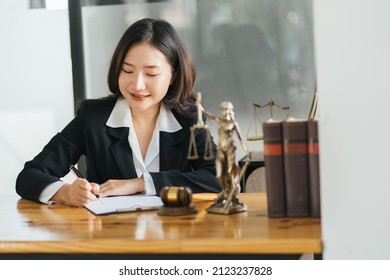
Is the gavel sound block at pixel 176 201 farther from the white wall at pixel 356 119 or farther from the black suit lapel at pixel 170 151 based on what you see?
the black suit lapel at pixel 170 151

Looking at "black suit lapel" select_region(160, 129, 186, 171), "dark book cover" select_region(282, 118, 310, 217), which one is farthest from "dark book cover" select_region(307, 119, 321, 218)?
"black suit lapel" select_region(160, 129, 186, 171)

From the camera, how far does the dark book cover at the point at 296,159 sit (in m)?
1.92

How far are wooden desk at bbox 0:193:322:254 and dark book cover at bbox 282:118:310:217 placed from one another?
0.08 meters

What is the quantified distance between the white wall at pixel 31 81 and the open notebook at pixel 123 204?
119 inches

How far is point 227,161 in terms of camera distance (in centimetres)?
200

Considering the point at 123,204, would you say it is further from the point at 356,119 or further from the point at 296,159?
the point at 356,119

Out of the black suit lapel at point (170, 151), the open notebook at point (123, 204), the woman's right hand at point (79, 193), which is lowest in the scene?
the open notebook at point (123, 204)

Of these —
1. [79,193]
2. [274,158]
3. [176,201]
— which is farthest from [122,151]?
[274,158]


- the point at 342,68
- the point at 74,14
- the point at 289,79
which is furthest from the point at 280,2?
the point at 342,68

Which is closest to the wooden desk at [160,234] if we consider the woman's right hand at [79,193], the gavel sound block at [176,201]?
the gavel sound block at [176,201]

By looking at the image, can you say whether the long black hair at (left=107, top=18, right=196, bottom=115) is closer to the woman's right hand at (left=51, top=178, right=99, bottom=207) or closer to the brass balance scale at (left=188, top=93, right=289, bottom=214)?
the woman's right hand at (left=51, top=178, right=99, bottom=207)

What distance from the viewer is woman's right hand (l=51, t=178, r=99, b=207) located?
2348mm
